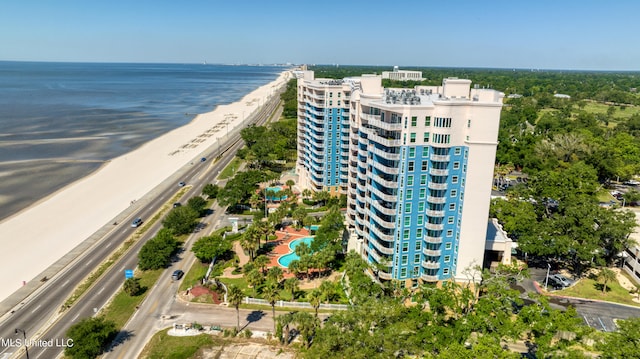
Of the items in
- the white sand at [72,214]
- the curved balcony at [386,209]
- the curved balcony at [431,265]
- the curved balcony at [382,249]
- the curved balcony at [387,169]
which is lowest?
the white sand at [72,214]

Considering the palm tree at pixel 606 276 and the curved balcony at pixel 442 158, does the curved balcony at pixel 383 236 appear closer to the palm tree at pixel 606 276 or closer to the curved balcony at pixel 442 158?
the curved balcony at pixel 442 158

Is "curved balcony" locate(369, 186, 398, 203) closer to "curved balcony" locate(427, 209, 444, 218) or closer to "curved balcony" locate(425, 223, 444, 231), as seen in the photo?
"curved balcony" locate(427, 209, 444, 218)

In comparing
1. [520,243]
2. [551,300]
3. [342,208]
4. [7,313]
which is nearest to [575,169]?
[520,243]

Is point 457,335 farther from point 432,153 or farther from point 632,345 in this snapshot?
point 432,153

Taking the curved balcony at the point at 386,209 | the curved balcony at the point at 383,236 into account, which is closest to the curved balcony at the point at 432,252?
the curved balcony at the point at 383,236

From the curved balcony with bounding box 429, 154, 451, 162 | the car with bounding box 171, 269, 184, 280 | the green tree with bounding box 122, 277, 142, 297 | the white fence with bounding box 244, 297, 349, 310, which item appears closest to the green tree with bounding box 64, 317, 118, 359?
the green tree with bounding box 122, 277, 142, 297
